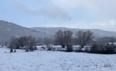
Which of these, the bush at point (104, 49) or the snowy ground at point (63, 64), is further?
the bush at point (104, 49)

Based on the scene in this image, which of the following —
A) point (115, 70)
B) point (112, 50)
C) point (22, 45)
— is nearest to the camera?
point (115, 70)

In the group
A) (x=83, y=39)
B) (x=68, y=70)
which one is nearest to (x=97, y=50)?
(x=68, y=70)

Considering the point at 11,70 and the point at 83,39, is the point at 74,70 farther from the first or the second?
the point at 83,39

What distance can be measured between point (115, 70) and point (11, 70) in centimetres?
875

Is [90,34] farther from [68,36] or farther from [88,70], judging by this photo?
[88,70]

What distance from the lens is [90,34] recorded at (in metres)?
127

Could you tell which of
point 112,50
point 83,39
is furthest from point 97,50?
point 83,39

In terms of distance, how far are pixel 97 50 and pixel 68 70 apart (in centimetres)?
4099

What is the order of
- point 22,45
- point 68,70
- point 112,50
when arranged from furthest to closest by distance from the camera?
point 22,45, point 112,50, point 68,70

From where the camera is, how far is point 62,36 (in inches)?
4877

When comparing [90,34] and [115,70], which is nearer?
[115,70]

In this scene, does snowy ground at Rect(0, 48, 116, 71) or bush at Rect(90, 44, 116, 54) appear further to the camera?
bush at Rect(90, 44, 116, 54)

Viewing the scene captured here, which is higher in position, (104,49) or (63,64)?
(104,49)

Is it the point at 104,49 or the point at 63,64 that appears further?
the point at 104,49
